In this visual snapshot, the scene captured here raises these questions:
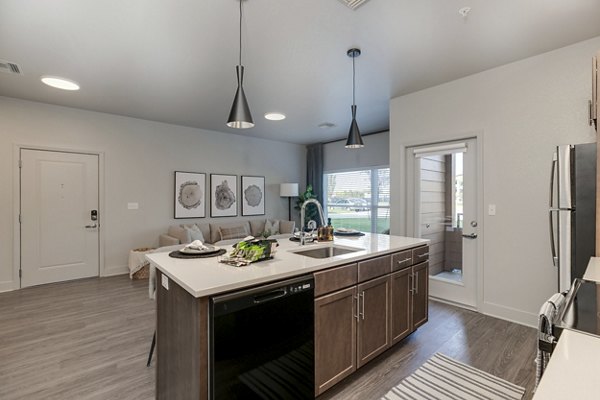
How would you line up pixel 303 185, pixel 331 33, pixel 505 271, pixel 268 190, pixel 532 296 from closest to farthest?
1. pixel 331 33
2. pixel 532 296
3. pixel 505 271
4. pixel 268 190
5. pixel 303 185

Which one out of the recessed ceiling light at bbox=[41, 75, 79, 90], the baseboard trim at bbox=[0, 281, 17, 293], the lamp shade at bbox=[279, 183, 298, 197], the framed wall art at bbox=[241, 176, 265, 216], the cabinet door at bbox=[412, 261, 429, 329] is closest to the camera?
the cabinet door at bbox=[412, 261, 429, 329]

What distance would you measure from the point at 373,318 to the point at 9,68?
4.45 m

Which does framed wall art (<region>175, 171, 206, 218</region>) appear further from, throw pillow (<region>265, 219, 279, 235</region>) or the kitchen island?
the kitchen island

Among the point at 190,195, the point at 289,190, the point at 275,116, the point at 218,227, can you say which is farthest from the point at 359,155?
the point at 190,195

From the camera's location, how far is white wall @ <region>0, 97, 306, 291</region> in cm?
396

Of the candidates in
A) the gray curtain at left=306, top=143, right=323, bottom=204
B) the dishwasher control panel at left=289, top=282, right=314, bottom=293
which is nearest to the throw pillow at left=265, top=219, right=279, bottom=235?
the gray curtain at left=306, top=143, right=323, bottom=204

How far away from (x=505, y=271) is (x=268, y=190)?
4857 millimetres

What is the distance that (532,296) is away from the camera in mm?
2836

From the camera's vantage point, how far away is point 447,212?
3564 mm

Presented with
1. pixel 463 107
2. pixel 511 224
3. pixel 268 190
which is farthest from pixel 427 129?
pixel 268 190

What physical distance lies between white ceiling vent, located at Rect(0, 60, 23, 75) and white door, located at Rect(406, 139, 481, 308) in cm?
467

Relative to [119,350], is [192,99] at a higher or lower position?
higher

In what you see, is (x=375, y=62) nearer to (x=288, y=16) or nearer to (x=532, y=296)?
(x=288, y=16)

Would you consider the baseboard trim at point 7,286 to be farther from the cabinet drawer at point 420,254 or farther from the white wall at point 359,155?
the white wall at point 359,155
